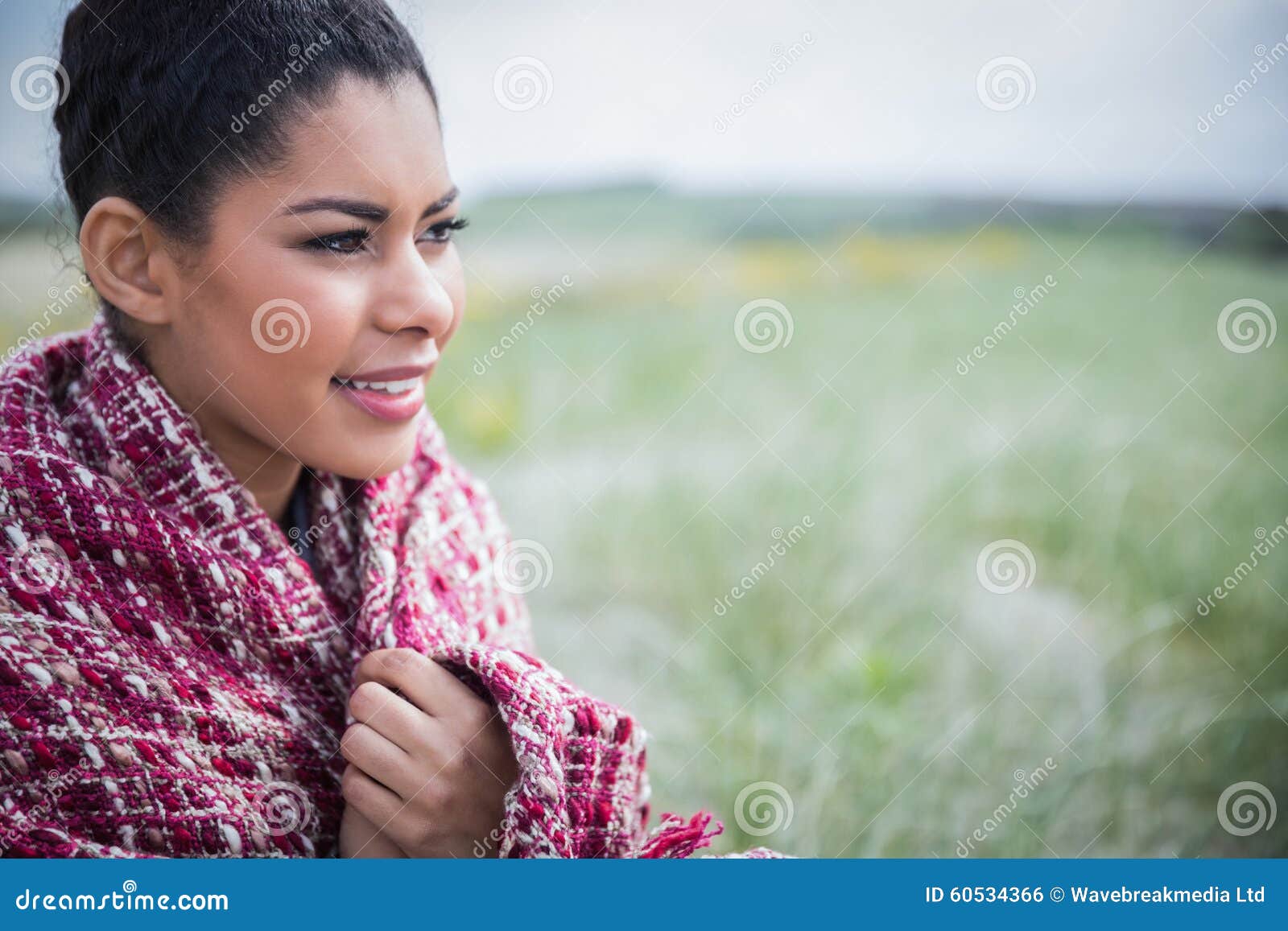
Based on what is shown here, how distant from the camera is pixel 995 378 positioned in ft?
12.5

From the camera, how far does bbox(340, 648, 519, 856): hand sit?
1.38 m

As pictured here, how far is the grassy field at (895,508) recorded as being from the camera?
92.3 inches

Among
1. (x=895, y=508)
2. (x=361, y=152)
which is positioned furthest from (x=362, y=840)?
(x=895, y=508)

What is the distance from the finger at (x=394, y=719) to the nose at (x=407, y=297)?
1.65 ft

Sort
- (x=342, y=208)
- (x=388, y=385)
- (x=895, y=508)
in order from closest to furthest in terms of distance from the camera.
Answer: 1. (x=342, y=208)
2. (x=388, y=385)
3. (x=895, y=508)

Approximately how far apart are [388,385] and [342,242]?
0.21 meters

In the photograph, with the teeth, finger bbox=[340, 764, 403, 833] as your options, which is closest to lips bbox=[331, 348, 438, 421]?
the teeth

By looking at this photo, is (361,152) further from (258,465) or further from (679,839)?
(679,839)

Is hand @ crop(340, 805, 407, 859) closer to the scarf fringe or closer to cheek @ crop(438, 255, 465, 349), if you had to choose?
the scarf fringe

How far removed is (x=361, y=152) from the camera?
4.50ft

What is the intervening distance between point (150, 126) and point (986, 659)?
2169 millimetres

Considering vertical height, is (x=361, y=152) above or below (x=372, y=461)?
above

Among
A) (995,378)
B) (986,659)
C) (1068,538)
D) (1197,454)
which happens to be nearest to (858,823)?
(986,659)

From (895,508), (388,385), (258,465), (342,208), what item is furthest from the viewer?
(895,508)
